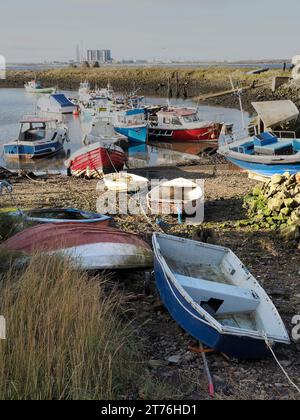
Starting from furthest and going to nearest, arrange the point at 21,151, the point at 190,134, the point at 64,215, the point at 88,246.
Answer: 1. the point at 190,134
2. the point at 21,151
3. the point at 64,215
4. the point at 88,246

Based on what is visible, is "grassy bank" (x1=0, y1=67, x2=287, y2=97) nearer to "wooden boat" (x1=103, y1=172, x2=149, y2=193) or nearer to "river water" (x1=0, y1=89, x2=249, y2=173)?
"river water" (x1=0, y1=89, x2=249, y2=173)

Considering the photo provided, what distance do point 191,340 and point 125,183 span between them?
8.60 meters

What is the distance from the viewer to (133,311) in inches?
235

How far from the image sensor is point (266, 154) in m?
16.6

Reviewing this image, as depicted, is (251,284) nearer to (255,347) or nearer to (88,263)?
(255,347)

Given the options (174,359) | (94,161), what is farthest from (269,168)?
(174,359)

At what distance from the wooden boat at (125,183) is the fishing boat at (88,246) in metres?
5.94

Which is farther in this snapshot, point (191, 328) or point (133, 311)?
point (133, 311)

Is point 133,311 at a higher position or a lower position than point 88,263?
lower

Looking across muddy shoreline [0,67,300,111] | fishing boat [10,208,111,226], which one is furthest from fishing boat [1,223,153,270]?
muddy shoreline [0,67,300,111]

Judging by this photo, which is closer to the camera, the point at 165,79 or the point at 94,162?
the point at 94,162

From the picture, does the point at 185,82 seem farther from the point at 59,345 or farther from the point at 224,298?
the point at 59,345
